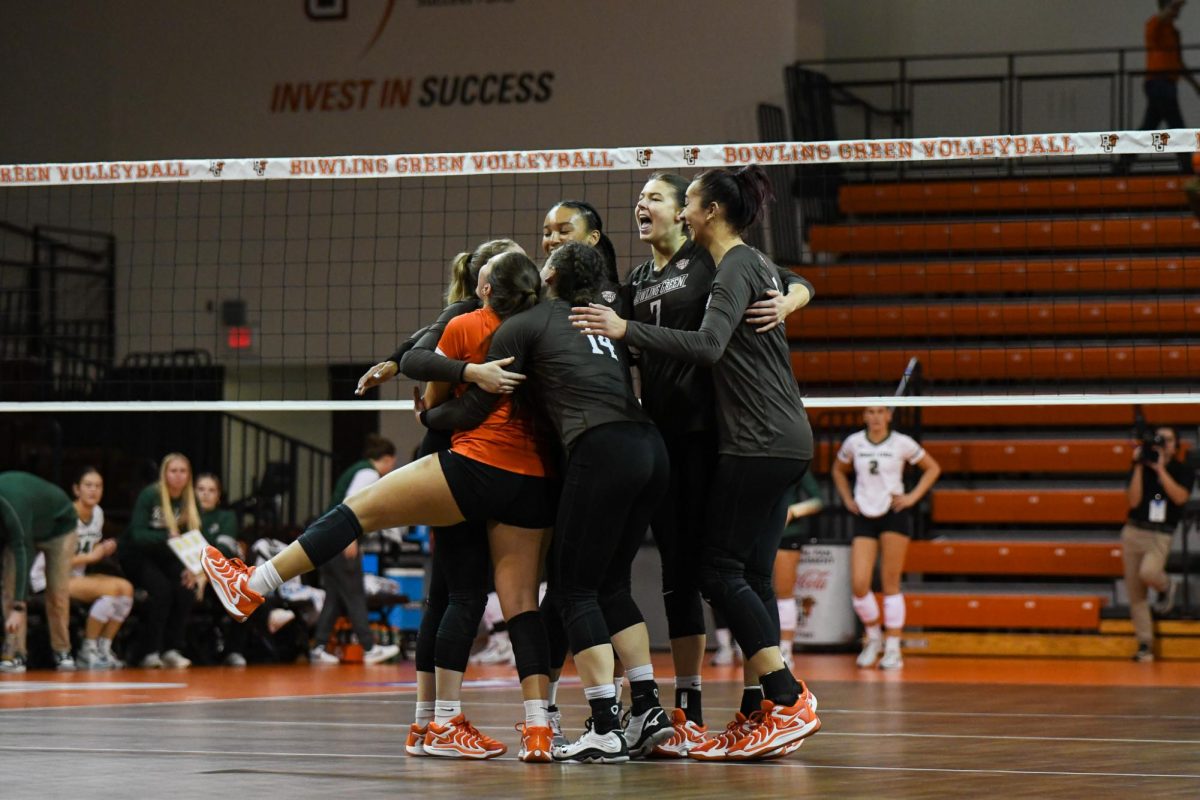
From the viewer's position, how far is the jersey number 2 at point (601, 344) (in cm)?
529

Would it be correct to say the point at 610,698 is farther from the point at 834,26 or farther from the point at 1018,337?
the point at 834,26

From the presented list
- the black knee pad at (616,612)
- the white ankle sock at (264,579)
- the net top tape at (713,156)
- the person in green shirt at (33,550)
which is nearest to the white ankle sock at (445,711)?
the black knee pad at (616,612)

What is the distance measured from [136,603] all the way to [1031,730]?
7.43 metres

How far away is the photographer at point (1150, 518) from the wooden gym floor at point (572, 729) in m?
2.02

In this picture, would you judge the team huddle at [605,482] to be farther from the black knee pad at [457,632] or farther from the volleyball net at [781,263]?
the volleyball net at [781,263]

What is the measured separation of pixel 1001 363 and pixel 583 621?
10305 millimetres

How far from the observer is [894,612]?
A: 11.6 metres

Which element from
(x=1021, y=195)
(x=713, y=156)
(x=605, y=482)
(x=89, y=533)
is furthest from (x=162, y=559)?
(x=1021, y=195)

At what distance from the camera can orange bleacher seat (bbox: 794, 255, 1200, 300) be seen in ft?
49.9

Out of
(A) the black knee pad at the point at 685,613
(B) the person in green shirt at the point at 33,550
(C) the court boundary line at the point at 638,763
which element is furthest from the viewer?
(B) the person in green shirt at the point at 33,550

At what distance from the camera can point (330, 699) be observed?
8352 mm

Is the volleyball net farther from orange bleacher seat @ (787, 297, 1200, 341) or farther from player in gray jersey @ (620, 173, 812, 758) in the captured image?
player in gray jersey @ (620, 173, 812, 758)

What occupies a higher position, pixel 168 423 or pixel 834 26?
pixel 834 26

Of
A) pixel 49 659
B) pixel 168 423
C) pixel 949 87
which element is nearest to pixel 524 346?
pixel 49 659
